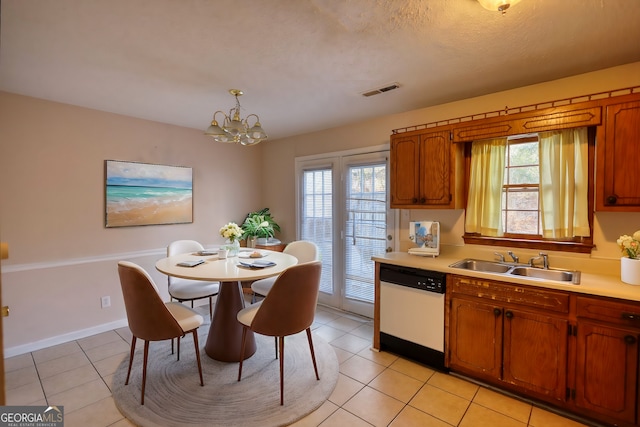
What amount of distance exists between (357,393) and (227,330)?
1210 millimetres

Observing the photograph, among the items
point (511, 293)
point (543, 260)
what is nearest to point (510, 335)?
point (511, 293)

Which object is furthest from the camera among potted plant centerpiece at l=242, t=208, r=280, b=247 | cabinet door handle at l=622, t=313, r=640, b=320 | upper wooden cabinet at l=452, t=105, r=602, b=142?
potted plant centerpiece at l=242, t=208, r=280, b=247

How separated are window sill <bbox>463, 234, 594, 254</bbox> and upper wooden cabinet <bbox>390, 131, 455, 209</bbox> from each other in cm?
43

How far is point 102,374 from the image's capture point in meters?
2.52

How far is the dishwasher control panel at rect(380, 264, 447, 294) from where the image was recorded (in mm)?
2539

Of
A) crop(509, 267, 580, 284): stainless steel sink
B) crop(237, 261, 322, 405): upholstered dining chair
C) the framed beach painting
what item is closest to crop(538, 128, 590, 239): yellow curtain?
crop(509, 267, 580, 284): stainless steel sink

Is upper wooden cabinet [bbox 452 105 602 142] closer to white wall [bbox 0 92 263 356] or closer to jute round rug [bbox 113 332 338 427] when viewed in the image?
jute round rug [bbox 113 332 338 427]

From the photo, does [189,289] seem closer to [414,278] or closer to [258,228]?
[258,228]

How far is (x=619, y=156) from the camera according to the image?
2066 mm

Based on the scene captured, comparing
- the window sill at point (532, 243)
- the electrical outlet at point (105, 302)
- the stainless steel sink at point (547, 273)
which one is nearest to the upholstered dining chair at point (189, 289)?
the electrical outlet at point (105, 302)

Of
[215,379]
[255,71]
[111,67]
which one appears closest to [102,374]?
[215,379]

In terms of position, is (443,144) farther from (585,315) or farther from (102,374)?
(102,374)

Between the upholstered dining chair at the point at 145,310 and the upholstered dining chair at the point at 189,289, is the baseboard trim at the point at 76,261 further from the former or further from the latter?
the upholstered dining chair at the point at 145,310

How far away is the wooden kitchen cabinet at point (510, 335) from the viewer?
2064mm
